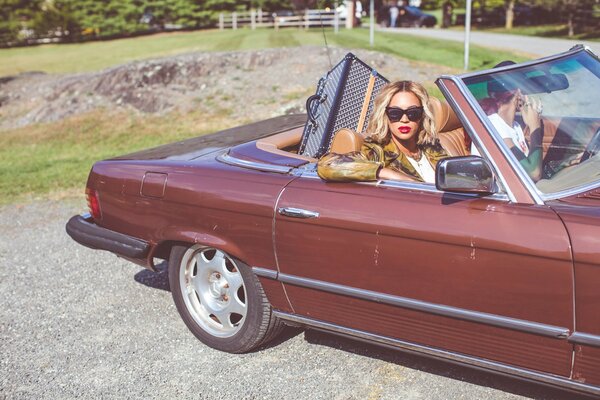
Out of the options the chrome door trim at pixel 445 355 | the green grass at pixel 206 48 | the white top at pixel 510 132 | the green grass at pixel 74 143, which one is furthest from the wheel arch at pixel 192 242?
the green grass at pixel 206 48

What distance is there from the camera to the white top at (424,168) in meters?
3.55

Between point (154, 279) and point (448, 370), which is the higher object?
point (448, 370)

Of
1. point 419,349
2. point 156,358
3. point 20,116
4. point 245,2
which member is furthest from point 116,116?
point 245,2

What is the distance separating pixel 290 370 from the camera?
3732 millimetres

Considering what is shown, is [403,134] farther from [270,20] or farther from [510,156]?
[270,20]

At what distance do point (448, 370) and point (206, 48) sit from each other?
25565 mm

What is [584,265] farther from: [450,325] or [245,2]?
[245,2]

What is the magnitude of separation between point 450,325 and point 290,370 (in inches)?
43.4

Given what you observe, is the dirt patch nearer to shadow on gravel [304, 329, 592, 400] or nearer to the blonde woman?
shadow on gravel [304, 329, 592, 400]

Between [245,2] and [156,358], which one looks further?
[245,2]

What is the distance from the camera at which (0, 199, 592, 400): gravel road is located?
138 inches

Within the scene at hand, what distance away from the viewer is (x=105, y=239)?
4219mm

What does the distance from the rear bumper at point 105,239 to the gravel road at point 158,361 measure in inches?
22.1

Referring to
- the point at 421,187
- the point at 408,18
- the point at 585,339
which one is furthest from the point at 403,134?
the point at 408,18
